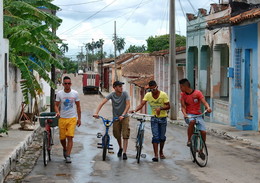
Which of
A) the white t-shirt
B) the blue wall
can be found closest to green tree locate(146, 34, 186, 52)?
the blue wall

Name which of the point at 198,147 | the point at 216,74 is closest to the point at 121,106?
the point at 198,147

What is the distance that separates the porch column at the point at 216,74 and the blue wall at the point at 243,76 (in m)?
3.76

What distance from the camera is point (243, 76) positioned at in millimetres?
19234

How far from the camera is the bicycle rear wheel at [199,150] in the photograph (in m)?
10.1

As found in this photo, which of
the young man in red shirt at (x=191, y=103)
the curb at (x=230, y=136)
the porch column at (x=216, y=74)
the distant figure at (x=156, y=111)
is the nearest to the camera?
A: the young man in red shirt at (x=191, y=103)

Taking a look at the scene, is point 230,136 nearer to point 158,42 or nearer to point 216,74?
point 216,74

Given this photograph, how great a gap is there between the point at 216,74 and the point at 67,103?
15.2m

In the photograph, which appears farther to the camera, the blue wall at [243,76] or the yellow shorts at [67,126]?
the blue wall at [243,76]

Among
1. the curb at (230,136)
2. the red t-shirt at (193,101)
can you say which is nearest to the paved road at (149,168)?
the red t-shirt at (193,101)

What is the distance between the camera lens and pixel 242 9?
65.7 ft

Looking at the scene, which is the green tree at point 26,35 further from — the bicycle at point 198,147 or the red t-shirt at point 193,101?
the bicycle at point 198,147

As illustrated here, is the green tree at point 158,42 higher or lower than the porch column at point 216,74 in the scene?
higher

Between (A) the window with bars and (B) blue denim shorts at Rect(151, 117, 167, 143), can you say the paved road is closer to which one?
(B) blue denim shorts at Rect(151, 117, 167, 143)

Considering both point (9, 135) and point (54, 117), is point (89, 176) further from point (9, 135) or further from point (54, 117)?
point (9, 135)
